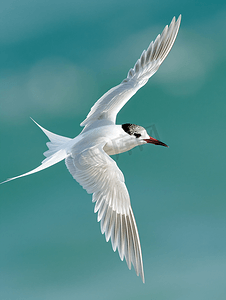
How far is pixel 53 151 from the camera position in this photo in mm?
5422

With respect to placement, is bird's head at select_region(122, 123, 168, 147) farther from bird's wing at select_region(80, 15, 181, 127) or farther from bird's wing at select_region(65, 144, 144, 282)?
bird's wing at select_region(65, 144, 144, 282)

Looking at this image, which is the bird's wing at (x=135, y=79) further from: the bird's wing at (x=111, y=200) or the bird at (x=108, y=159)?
the bird's wing at (x=111, y=200)

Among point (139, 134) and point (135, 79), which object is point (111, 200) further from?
point (135, 79)

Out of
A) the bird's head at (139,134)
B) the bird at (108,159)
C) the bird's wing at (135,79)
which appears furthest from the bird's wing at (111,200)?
the bird's wing at (135,79)

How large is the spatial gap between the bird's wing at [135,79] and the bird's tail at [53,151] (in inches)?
20.3

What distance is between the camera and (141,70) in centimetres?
650

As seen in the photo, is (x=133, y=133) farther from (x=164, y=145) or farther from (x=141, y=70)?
(x=141, y=70)

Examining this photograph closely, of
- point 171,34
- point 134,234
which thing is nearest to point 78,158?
point 134,234

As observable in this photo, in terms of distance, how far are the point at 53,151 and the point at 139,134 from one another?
1.43m

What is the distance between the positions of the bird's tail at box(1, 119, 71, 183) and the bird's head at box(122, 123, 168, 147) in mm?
1038

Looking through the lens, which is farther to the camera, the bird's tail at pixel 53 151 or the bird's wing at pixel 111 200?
the bird's tail at pixel 53 151

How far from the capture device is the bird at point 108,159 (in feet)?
14.0

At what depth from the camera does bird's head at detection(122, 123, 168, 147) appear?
17.2 feet

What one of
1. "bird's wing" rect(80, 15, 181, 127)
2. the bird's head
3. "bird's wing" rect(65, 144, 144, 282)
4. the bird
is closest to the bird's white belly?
the bird
